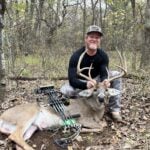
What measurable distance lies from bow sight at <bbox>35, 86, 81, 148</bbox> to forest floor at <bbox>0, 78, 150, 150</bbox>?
103 mm

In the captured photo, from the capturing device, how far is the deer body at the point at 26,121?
601 cm

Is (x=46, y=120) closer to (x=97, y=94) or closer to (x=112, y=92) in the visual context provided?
(x=97, y=94)

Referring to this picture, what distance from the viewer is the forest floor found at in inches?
231

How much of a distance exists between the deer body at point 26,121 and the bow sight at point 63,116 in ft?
0.33

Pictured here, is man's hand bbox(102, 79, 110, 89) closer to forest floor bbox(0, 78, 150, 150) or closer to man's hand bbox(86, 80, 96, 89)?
man's hand bbox(86, 80, 96, 89)

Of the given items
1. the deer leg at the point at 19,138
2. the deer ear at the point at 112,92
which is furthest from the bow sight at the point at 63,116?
the deer ear at the point at 112,92

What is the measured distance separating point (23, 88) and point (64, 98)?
2.34 m

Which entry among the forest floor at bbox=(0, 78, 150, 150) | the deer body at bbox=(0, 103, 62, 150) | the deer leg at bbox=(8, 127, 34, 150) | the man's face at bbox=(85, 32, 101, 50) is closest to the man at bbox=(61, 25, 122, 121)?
the man's face at bbox=(85, 32, 101, 50)

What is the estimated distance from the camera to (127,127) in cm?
661

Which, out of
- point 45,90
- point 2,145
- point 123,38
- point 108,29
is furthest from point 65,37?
point 2,145

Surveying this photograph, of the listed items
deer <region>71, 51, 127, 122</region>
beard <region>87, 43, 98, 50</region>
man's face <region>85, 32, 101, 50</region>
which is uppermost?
man's face <region>85, 32, 101, 50</region>

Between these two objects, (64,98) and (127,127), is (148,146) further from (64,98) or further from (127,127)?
(64,98)

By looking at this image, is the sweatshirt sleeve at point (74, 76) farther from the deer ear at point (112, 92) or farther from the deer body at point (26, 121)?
the deer body at point (26, 121)

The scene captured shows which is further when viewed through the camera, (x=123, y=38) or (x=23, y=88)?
(x=123, y=38)
